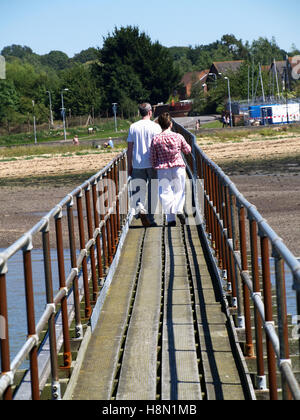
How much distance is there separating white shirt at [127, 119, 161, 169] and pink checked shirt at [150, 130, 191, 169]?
0.25 m

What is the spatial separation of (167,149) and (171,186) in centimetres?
58

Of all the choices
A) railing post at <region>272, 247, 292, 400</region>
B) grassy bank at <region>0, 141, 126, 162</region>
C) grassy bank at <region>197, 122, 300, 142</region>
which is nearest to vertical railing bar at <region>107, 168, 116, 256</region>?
railing post at <region>272, 247, 292, 400</region>

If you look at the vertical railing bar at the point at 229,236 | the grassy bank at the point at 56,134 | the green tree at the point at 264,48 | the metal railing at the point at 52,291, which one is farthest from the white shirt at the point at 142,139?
the green tree at the point at 264,48

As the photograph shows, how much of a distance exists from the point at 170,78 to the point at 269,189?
83675 millimetres

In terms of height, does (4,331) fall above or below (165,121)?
below

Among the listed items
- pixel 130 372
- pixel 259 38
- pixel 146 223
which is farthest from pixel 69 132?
pixel 130 372

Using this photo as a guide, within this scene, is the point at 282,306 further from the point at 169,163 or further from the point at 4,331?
the point at 169,163

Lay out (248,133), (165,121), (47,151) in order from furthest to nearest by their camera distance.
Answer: (47,151) → (248,133) → (165,121)

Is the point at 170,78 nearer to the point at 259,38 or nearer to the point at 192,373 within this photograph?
the point at 259,38

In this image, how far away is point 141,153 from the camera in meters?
10.3

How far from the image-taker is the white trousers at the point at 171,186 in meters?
10.1

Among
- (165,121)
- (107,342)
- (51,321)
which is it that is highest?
(165,121)

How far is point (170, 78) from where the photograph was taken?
105 m

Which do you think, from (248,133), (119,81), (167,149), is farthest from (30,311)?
(119,81)
